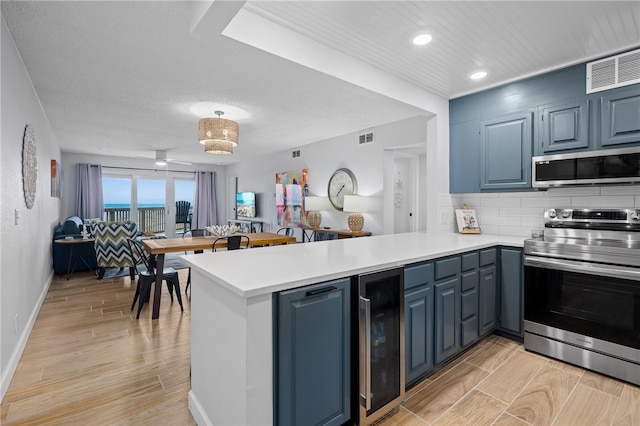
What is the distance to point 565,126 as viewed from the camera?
2.72 meters

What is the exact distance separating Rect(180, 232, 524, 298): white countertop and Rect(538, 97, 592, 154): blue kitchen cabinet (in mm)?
938

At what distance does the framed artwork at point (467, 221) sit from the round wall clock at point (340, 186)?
2148mm

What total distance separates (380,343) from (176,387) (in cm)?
139

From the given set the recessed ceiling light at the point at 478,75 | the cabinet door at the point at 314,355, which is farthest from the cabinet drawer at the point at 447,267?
the recessed ceiling light at the point at 478,75

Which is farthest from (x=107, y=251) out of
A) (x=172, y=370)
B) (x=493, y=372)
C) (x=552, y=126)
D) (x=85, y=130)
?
(x=552, y=126)

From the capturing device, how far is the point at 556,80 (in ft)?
9.14

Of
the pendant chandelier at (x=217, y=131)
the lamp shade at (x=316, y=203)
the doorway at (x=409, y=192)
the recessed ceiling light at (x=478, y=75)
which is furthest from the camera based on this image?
the lamp shade at (x=316, y=203)

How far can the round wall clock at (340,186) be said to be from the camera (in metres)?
5.46

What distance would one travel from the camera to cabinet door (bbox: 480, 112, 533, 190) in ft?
9.65

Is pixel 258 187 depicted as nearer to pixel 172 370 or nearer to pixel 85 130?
pixel 85 130

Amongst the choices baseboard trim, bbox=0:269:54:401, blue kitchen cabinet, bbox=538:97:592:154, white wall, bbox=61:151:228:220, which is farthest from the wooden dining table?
white wall, bbox=61:151:228:220

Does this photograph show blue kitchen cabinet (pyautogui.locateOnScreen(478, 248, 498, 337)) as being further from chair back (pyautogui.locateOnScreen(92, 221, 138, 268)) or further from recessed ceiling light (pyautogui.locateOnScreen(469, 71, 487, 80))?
chair back (pyautogui.locateOnScreen(92, 221, 138, 268))

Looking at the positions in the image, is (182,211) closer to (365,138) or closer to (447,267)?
(365,138)

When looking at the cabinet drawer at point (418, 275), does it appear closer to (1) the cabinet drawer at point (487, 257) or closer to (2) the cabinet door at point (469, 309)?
(2) the cabinet door at point (469, 309)
